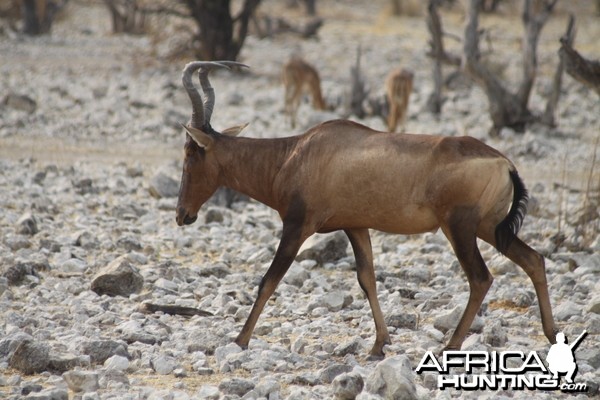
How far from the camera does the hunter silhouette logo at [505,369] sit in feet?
21.9

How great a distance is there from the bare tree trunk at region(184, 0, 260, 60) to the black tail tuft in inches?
747

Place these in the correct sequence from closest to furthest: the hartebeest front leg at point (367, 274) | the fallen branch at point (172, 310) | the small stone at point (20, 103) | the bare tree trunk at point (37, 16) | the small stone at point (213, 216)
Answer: the hartebeest front leg at point (367, 274) < the fallen branch at point (172, 310) < the small stone at point (213, 216) < the small stone at point (20, 103) < the bare tree trunk at point (37, 16)

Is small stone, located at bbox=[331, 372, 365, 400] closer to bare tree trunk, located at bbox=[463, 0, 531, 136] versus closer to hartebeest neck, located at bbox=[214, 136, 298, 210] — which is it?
hartebeest neck, located at bbox=[214, 136, 298, 210]

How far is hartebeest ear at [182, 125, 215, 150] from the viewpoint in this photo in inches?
322

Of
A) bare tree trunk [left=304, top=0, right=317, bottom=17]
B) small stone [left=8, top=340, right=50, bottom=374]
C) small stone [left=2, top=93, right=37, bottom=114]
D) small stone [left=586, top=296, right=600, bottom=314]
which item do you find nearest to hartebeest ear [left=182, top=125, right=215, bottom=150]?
small stone [left=8, top=340, right=50, bottom=374]

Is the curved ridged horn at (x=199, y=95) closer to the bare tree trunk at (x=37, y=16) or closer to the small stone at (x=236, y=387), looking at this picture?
the small stone at (x=236, y=387)

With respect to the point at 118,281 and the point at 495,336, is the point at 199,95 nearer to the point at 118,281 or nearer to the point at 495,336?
the point at 118,281

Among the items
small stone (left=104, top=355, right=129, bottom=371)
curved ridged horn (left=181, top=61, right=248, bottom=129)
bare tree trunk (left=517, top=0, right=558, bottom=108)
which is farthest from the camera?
bare tree trunk (left=517, top=0, right=558, bottom=108)

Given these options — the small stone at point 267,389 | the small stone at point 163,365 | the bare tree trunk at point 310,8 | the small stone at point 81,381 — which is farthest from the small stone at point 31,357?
the bare tree trunk at point 310,8

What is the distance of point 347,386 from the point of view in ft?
20.9

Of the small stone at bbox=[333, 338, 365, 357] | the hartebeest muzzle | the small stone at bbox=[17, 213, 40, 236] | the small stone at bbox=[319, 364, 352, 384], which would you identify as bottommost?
the small stone at bbox=[17, 213, 40, 236]

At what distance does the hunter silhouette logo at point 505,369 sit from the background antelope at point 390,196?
0.34 metres

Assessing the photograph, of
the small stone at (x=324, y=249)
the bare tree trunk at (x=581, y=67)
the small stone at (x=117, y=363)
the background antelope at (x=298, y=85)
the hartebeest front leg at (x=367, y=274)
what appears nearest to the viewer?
the small stone at (x=117, y=363)

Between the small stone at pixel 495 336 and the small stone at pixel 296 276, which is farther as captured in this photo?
the small stone at pixel 296 276
